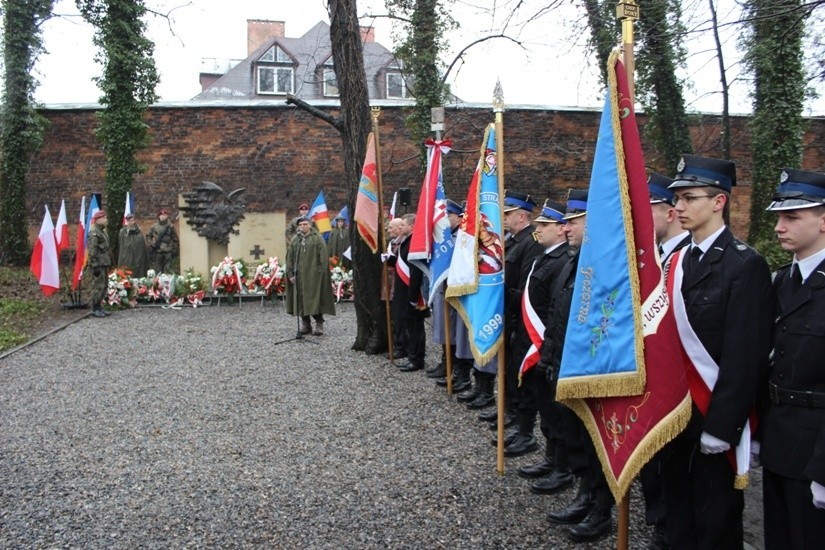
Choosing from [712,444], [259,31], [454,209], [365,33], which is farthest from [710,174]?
[259,31]

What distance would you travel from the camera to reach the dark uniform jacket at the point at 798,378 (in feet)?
8.95

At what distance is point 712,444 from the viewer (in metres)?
2.91

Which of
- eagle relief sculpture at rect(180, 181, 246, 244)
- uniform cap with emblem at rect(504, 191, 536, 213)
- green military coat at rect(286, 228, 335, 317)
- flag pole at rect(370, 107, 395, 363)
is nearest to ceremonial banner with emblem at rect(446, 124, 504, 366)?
uniform cap with emblem at rect(504, 191, 536, 213)

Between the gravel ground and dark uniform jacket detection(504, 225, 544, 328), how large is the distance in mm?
1083

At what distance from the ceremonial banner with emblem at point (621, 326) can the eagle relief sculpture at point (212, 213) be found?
14.2 metres

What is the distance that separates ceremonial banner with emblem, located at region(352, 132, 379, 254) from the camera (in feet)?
31.0

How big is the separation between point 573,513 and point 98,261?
12.2 metres

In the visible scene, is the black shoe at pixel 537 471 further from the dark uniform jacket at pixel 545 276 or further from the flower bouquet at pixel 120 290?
the flower bouquet at pixel 120 290

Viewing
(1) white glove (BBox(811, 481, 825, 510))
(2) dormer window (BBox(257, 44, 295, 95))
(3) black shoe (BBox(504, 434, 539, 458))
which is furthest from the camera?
(2) dormer window (BBox(257, 44, 295, 95))

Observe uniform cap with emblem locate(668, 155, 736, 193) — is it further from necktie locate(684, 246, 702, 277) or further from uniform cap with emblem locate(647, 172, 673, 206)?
uniform cap with emblem locate(647, 172, 673, 206)

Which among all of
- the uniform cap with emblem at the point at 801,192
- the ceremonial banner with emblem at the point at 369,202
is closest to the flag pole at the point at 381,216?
the ceremonial banner with emblem at the point at 369,202

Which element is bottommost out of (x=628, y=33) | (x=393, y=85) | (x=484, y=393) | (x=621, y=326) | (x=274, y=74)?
(x=484, y=393)

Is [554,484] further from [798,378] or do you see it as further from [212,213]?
[212,213]

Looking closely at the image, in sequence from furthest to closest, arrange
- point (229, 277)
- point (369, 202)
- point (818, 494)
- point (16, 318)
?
point (229, 277) → point (16, 318) → point (369, 202) → point (818, 494)
